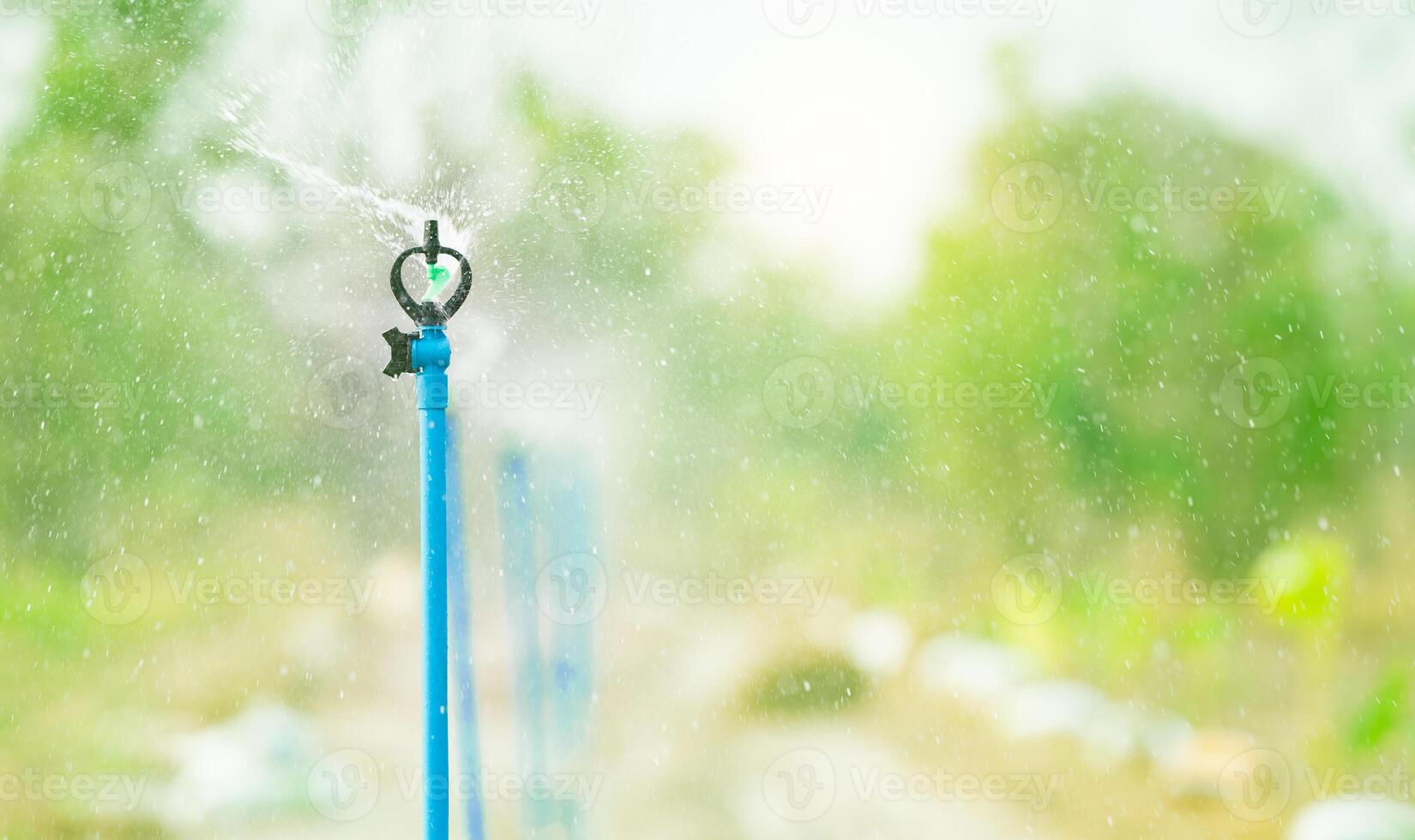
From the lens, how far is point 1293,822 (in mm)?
1974

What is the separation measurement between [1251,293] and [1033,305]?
1.61ft

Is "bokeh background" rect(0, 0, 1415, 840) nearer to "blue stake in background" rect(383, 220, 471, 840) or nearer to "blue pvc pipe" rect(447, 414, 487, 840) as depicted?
"blue pvc pipe" rect(447, 414, 487, 840)

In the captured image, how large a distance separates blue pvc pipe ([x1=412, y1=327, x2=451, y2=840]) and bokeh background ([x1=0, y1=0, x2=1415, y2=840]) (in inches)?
26.5

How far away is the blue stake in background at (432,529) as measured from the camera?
1183 millimetres

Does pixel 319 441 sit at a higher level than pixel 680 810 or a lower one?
higher

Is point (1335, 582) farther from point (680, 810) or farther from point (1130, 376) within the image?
point (680, 810)

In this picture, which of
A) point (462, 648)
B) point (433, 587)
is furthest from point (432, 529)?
point (462, 648)

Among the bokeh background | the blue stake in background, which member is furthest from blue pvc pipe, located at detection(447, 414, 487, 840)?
the blue stake in background

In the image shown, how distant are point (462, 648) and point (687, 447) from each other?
61 cm

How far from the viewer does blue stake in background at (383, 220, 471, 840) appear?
3.88 feet

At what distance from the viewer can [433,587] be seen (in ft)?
3.90

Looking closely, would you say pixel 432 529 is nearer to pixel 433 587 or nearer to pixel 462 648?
pixel 433 587

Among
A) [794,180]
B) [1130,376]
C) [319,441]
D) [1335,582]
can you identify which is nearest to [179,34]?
[319,441]

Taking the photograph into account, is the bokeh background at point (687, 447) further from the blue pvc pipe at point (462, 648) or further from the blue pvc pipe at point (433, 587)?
the blue pvc pipe at point (433, 587)
